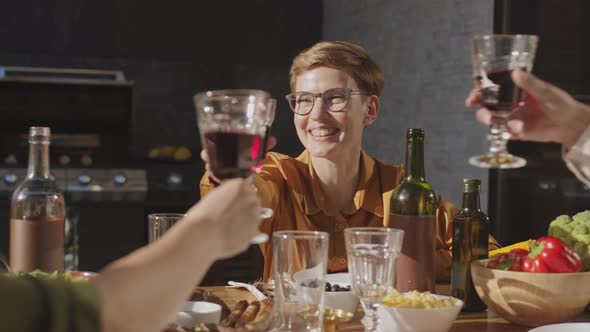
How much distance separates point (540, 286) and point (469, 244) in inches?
8.1

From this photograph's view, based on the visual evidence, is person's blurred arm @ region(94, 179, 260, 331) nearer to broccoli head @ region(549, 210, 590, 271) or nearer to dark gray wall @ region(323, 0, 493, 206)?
broccoli head @ region(549, 210, 590, 271)

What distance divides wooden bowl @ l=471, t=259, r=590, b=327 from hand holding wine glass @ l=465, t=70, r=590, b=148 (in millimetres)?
285

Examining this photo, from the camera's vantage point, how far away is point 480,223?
1739mm

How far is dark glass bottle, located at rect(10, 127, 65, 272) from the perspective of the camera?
1.61 metres

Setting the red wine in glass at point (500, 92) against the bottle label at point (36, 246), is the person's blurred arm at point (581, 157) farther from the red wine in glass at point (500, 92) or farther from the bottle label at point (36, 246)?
the bottle label at point (36, 246)

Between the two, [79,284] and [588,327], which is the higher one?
[79,284]

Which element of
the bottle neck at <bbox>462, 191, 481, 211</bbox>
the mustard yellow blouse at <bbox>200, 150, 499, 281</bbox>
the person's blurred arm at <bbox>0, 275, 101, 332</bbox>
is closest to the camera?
the person's blurred arm at <bbox>0, 275, 101, 332</bbox>

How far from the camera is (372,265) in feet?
4.36

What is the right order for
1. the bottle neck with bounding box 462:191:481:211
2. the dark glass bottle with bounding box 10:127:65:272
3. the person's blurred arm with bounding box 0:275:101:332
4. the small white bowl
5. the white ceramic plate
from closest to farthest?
the person's blurred arm with bounding box 0:275:101:332
the small white bowl
the white ceramic plate
the dark glass bottle with bounding box 10:127:65:272
the bottle neck with bounding box 462:191:481:211

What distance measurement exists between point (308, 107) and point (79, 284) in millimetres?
1536

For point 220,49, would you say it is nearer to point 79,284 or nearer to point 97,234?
point 97,234

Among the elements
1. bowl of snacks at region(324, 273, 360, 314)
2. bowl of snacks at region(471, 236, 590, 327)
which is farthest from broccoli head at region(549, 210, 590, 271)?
bowl of snacks at region(324, 273, 360, 314)

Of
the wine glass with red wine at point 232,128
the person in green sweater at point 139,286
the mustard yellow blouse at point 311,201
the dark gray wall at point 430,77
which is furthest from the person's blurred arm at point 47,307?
the dark gray wall at point 430,77

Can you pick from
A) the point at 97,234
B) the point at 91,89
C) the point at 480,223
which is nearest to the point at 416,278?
the point at 480,223
